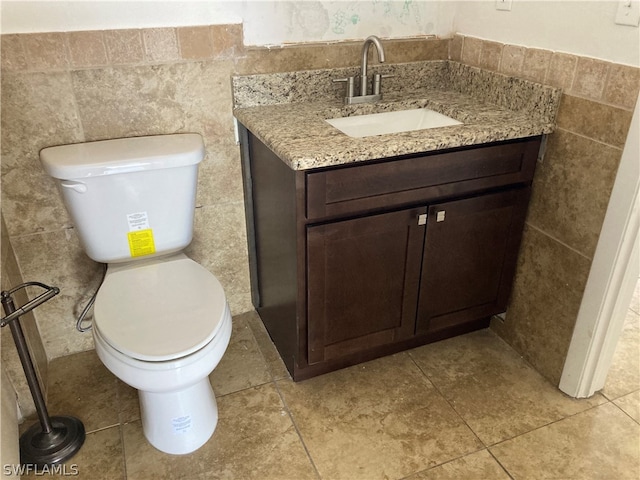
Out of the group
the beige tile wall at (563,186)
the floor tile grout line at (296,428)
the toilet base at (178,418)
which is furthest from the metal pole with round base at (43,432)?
the beige tile wall at (563,186)

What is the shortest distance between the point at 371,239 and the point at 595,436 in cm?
94

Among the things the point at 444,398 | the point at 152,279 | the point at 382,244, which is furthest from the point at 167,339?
the point at 444,398

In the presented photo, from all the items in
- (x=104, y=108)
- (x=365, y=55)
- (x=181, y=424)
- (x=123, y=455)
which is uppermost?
(x=365, y=55)

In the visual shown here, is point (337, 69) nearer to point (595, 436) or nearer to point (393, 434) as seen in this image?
point (393, 434)

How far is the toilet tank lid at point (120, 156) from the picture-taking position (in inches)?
58.6

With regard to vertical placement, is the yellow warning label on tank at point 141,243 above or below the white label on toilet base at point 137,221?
below

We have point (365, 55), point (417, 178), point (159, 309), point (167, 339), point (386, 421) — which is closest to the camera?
point (167, 339)

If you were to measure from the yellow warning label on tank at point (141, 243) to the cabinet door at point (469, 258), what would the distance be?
893 millimetres

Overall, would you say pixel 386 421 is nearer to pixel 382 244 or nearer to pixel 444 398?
pixel 444 398

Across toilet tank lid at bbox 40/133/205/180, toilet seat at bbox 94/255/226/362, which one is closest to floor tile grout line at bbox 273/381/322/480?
toilet seat at bbox 94/255/226/362

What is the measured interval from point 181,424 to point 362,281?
70cm

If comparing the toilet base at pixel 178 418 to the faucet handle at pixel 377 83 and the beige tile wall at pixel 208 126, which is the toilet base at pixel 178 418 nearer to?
the beige tile wall at pixel 208 126

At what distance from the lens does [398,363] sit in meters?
1.92

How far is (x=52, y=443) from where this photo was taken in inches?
61.4
